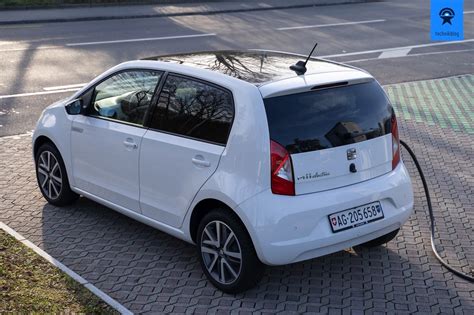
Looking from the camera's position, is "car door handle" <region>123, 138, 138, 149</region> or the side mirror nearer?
"car door handle" <region>123, 138, 138, 149</region>

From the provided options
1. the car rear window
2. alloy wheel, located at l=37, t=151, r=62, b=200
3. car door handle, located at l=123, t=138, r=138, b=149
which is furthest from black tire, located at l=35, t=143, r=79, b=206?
the car rear window

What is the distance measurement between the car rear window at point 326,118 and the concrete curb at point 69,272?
1.61 m

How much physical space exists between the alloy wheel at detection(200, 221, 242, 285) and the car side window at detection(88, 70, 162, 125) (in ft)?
4.04

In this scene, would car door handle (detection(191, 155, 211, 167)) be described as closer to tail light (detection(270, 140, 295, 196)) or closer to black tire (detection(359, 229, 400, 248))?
tail light (detection(270, 140, 295, 196))

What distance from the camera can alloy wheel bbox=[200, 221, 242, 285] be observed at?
17.6 feet

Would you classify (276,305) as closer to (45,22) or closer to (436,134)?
(436,134)

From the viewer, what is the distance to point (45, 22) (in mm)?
22250

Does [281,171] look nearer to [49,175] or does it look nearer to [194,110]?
[194,110]

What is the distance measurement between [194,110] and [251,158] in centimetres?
78

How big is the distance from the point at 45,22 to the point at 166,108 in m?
17.5

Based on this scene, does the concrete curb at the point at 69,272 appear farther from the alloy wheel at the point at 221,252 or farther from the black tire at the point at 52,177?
the alloy wheel at the point at 221,252

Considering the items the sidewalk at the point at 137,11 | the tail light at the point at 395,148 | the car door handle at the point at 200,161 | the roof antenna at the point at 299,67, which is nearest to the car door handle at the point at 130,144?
the car door handle at the point at 200,161

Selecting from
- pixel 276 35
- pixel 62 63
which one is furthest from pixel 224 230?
pixel 276 35

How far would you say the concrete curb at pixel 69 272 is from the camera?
510 centimetres
